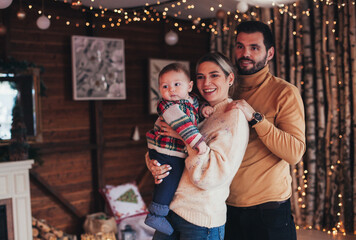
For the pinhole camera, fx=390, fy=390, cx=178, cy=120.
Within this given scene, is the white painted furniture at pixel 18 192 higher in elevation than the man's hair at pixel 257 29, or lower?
lower

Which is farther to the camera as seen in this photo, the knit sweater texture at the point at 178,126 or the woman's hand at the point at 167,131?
the woman's hand at the point at 167,131

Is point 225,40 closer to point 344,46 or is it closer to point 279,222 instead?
point 344,46

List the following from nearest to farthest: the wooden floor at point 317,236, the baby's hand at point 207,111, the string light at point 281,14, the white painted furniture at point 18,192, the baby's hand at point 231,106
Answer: the baby's hand at point 231,106 < the baby's hand at point 207,111 < the white painted furniture at point 18,192 < the wooden floor at point 317,236 < the string light at point 281,14

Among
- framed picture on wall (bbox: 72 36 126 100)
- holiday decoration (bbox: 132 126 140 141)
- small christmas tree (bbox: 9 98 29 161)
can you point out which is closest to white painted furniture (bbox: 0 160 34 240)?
small christmas tree (bbox: 9 98 29 161)

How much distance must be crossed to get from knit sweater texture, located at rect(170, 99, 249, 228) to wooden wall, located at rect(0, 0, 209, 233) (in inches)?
119

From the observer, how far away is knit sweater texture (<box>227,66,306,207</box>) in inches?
73.3

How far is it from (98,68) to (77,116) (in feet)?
2.07

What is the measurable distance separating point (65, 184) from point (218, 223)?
10.6 feet

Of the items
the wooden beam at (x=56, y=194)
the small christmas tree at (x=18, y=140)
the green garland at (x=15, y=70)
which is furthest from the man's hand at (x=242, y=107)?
the wooden beam at (x=56, y=194)

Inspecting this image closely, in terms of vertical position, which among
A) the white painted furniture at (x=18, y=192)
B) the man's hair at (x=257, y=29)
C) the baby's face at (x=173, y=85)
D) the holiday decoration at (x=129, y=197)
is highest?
the man's hair at (x=257, y=29)

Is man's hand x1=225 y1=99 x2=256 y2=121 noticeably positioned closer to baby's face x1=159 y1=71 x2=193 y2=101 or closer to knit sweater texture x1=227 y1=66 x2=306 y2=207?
knit sweater texture x1=227 y1=66 x2=306 y2=207

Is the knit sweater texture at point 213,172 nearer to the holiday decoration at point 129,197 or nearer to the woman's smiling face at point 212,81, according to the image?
the woman's smiling face at point 212,81

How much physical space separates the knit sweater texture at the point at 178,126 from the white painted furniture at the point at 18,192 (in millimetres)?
2440

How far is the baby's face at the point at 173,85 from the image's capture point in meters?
1.86
